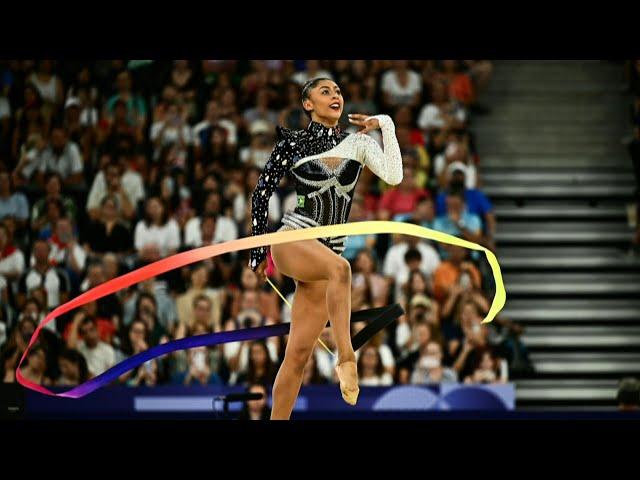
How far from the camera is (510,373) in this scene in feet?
36.7

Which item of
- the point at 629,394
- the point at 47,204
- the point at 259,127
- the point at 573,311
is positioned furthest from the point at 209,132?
the point at 629,394

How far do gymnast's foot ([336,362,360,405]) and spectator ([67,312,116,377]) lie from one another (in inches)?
185

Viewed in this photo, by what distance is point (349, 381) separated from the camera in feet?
20.4

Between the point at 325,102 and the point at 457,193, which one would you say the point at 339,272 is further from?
the point at 457,193

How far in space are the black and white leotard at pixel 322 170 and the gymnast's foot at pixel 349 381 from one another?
0.63m

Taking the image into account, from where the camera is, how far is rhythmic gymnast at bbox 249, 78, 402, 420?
21.2 ft

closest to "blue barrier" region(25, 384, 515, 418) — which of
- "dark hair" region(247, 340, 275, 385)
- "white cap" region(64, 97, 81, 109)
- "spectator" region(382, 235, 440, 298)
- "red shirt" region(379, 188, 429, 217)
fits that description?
"dark hair" region(247, 340, 275, 385)

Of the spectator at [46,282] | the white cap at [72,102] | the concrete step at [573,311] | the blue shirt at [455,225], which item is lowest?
the concrete step at [573,311]

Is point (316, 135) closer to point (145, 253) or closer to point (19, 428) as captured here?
point (19, 428)

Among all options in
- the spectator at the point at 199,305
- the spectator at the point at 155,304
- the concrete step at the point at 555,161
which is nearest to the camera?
the spectator at the point at 199,305

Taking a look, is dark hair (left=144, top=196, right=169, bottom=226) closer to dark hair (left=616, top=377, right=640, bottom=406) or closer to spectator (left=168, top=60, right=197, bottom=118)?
spectator (left=168, top=60, right=197, bottom=118)

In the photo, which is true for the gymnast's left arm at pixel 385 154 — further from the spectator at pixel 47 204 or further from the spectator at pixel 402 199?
the spectator at pixel 47 204

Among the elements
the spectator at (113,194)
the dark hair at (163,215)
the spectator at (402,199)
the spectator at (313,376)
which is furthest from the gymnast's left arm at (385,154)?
the spectator at (113,194)

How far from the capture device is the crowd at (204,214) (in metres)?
10.6
